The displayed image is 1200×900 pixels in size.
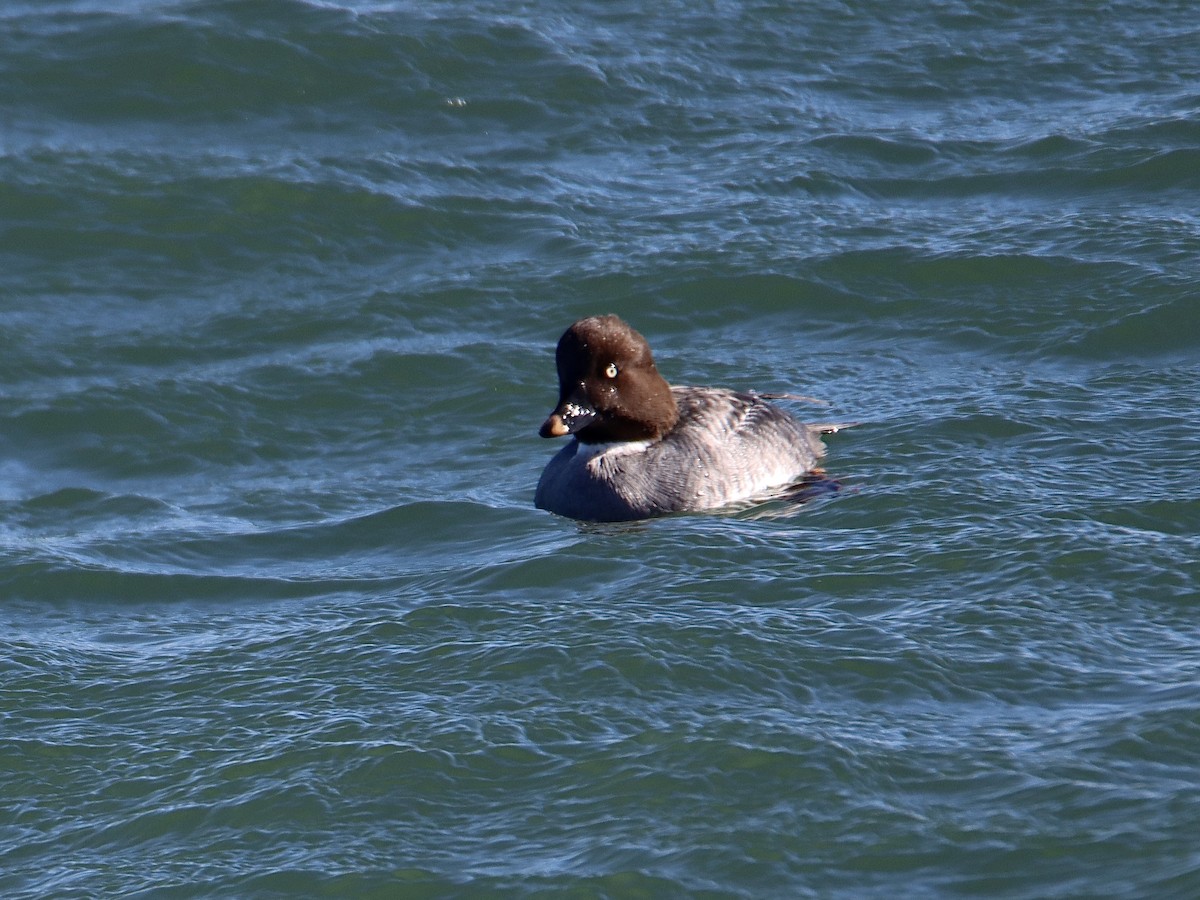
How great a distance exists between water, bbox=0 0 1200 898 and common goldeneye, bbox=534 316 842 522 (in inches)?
15.0

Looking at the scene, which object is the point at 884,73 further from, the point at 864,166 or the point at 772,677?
the point at 772,677

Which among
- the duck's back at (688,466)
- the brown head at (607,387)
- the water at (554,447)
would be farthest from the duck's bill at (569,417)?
the water at (554,447)

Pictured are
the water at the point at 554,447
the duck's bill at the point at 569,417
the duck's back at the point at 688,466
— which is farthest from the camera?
the duck's back at the point at 688,466

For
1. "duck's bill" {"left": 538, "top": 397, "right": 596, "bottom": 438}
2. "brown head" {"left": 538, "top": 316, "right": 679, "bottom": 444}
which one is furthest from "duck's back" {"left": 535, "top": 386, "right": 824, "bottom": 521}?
"duck's bill" {"left": 538, "top": 397, "right": 596, "bottom": 438}

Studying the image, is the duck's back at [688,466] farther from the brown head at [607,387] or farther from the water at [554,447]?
the water at [554,447]

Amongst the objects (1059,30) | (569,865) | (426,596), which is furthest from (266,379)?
(1059,30)

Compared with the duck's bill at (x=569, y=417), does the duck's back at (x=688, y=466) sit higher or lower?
lower

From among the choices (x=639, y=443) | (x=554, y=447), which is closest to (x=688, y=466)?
(x=639, y=443)

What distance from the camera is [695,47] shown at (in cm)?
1688

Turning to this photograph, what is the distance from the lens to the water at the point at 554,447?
6.66m

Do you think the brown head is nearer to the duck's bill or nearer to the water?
the duck's bill

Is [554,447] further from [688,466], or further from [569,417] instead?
[688,466]

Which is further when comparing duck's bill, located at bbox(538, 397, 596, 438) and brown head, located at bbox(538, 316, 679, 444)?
brown head, located at bbox(538, 316, 679, 444)

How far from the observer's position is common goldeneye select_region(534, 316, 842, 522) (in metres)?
9.88
